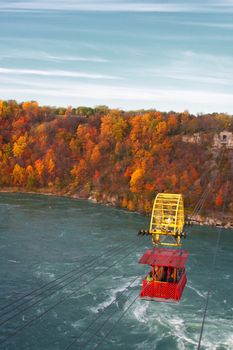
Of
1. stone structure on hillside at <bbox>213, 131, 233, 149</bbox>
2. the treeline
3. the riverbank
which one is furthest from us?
stone structure on hillside at <bbox>213, 131, 233, 149</bbox>

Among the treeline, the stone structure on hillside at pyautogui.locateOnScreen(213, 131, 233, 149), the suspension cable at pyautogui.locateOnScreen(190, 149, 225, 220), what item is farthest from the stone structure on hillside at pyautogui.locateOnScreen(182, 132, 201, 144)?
the suspension cable at pyautogui.locateOnScreen(190, 149, 225, 220)

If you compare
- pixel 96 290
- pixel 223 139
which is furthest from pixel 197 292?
pixel 223 139

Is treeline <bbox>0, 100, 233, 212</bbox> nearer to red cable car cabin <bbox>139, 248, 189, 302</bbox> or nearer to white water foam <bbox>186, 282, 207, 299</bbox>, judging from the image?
white water foam <bbox>186, 282, 207, 299</bbox>

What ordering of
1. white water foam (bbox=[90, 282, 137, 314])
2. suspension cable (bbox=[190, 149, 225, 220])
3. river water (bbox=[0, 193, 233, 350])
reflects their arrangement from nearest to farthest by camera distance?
river water (bbox=[0, 193, 233, 350]) < white water foam (bbox=[90, 282, 137, 314]) < suspension cable (bbox=[190, 149, 225, 220])

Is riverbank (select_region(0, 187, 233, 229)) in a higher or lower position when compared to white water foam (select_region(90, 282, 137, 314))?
higher

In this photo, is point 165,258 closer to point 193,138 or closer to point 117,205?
point 117,205

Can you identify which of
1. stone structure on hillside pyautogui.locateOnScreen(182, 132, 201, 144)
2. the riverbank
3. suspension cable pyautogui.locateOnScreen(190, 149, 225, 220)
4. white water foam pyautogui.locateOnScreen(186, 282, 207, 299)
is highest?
stone structure on hillside pyautogui.locateOnScreen(182, 132, 201, 144)

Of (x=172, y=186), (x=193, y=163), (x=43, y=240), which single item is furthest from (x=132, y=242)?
(x=193, y=163)
